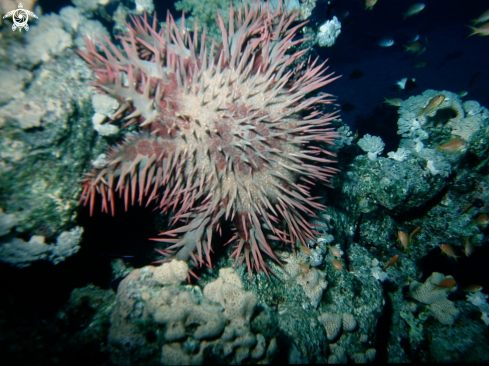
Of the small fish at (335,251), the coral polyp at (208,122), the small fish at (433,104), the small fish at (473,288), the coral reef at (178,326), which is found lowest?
the small fish at (473,288)

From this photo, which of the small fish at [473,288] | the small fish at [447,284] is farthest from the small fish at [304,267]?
the small fish at [473,288]

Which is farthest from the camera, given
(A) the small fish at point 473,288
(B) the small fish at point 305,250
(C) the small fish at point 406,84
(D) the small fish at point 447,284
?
(C) the small fish at point 406,84

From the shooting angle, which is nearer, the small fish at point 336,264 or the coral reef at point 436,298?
the small fish at point 336,264

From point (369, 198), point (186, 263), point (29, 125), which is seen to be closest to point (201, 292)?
point (186, 263)

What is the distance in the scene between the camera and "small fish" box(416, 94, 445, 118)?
5.83 m

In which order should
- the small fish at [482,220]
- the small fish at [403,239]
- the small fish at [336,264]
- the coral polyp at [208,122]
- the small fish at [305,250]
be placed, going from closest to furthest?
the coral polyp at [208,122]
the small fish at [305,250]
the small fish at [336,264]
the small fish at [403,239]
the small fish at [482,220]

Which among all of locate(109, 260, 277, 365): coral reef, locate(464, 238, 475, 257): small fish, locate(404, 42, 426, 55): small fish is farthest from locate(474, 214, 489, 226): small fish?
locate(404, 42, 426, 55): small fish

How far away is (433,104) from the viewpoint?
19.6 ft

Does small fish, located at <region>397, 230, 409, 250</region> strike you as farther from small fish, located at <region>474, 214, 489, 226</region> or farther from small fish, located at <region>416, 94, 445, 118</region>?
small fish, located at <region>416, 94, 445, 118</region>

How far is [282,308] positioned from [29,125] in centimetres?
370

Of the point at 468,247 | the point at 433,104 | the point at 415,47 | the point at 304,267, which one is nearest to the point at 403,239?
the point at 468,247

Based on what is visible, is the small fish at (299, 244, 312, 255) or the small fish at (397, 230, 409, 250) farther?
the small fish at (397, 230, 409, 250)

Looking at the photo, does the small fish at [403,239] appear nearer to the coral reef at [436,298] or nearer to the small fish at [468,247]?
the coral reef at [436,298]

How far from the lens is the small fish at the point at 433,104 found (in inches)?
230
